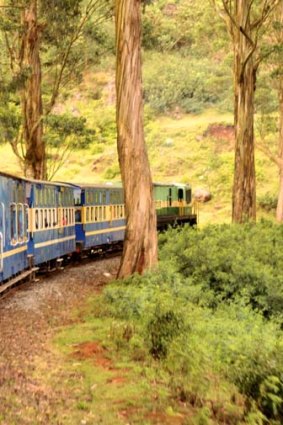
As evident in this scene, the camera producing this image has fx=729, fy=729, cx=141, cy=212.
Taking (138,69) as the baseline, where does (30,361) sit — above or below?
below

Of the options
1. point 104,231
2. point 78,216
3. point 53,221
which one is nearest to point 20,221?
point 53,221

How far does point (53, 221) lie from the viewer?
2253cm

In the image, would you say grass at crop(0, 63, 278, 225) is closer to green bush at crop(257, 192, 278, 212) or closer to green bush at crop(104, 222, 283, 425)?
green bush at crop(257, 192, 278, 212)

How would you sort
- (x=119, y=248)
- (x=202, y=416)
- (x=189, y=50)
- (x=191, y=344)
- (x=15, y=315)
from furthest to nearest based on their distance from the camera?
(x=189, y=50) < (x=119, y=248) < (x=15, y=315) < (x=191, y=344) < (x=202, y=416)

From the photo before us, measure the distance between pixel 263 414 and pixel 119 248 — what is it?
24535mm

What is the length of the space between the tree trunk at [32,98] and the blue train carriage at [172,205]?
598 centimetres

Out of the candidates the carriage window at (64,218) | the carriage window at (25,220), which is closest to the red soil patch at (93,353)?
the carriage window at (25,220)

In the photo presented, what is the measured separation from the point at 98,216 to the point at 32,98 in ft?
19.5

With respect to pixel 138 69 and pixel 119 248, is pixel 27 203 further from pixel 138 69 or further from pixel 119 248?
pixel 119 248

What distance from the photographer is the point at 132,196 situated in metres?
17.2

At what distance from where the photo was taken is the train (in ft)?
54.1

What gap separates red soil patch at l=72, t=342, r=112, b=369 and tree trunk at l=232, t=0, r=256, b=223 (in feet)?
51.4

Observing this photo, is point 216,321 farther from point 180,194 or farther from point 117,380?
point 180,194

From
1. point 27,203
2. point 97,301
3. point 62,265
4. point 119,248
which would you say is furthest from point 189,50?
point 97,301
